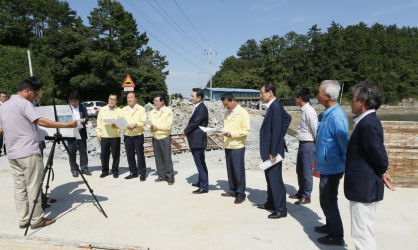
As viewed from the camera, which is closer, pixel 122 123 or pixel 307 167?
pixel 307 167

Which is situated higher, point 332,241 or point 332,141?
point 332,141

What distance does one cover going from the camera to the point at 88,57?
3120cm

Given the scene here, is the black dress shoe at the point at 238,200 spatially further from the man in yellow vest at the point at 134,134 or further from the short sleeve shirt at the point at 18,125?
the short sleeve shirt at the point at 18,125

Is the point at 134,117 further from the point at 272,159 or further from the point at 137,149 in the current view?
the point at 272,159

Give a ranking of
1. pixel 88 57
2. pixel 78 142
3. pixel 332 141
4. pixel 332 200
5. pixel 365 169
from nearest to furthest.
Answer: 1. pixel 365 169
2. pixel 332 141
3. pixel 332 200
4. pixel 78 142
5. pixel 88 57

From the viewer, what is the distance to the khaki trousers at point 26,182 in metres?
3.75

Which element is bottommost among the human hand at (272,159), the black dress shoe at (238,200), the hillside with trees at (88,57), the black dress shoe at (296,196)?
the black dress shoe at (296,196)

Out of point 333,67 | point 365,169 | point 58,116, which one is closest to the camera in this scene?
point 365,169

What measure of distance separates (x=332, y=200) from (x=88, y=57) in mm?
32484

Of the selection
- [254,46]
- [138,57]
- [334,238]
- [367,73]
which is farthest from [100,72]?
[254,46]

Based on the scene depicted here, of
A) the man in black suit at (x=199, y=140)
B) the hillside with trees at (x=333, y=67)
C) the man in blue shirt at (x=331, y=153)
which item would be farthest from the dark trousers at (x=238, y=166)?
the hillside with trees at (x=333, y=67)

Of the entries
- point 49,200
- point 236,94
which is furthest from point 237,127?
point 236,94

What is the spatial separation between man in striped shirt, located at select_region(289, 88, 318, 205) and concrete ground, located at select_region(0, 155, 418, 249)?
0.24 meters

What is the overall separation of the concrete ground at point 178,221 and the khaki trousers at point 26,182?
258 mm
